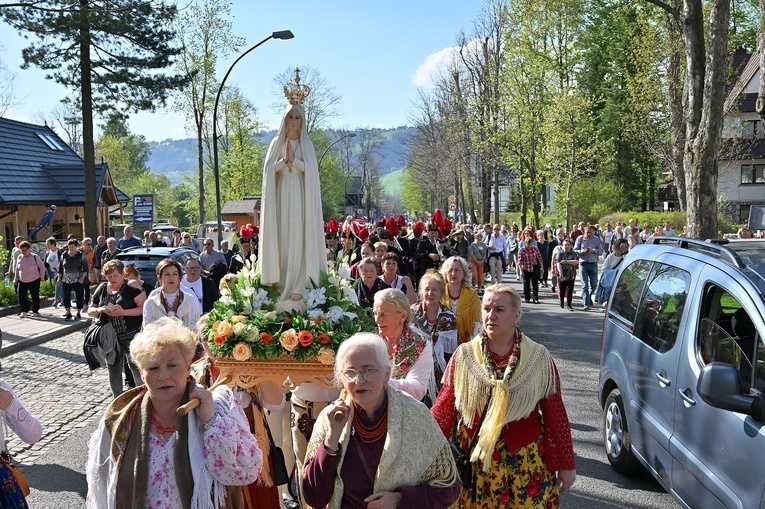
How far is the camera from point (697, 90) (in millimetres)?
13180

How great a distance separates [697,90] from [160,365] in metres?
12.6

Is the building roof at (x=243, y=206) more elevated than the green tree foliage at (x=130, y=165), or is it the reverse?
the green tree foliage at (x=130, y=165)

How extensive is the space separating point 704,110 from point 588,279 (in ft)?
20.2

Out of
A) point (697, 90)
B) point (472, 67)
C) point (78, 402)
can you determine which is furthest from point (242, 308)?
point (472, 67)

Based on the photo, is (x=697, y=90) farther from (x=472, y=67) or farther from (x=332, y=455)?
(x=472, y=67)

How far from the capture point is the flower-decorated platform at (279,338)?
204 inches

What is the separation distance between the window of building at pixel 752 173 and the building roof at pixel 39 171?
42.8 metres

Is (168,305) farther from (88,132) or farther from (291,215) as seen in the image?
(88,132)

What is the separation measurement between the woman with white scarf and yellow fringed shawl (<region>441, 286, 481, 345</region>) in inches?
136

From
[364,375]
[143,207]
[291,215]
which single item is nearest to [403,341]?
[291,215]

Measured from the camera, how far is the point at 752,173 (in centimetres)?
5269

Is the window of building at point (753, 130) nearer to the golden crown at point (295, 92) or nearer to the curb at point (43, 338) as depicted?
the curb at point (43, 338)

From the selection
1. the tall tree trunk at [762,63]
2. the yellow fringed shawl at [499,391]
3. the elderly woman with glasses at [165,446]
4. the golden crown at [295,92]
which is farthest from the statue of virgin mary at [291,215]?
the tall tree trunk at [762,63]

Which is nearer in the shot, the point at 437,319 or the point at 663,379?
the point at 663,379
